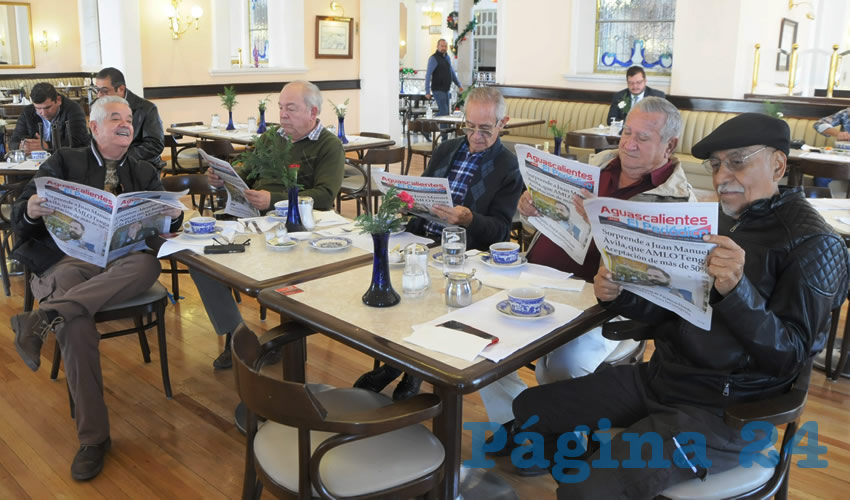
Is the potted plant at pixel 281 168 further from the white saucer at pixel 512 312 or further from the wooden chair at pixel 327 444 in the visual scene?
the white saucer at pixel 512 312

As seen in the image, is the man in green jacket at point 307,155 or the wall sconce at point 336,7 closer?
the man in green jacket at point 307,155

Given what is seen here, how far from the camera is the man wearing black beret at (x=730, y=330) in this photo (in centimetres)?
169

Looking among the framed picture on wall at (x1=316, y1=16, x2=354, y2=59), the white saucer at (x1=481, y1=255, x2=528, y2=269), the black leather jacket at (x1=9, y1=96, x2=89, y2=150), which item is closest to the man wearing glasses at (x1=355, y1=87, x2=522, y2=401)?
the white saucer at (x1=481, y1=255, x2=528, y2=269)

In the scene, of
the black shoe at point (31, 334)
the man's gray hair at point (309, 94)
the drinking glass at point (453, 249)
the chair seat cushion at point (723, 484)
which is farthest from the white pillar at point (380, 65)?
the chair seat cushion at point (723, 484)

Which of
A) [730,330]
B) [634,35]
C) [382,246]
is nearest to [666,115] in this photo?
[730,330]

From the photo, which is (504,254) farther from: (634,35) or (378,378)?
(634,35)

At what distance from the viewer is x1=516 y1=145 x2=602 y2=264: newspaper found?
7.45 feet

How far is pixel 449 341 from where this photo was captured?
6.02 ft

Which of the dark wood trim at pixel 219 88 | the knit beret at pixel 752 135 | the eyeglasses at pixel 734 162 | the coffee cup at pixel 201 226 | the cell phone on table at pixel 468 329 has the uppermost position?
the dark wood trim at pixel 219 88

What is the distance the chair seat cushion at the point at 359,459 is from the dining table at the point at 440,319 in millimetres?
69

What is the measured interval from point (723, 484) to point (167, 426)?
7.10 feet

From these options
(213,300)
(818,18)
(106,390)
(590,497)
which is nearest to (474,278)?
(590,497)

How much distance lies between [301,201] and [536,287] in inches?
45.5

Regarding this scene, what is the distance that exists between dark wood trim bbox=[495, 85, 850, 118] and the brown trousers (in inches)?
255
